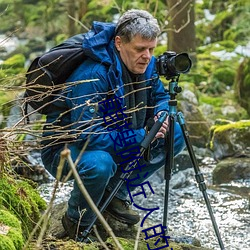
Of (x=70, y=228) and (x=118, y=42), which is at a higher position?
(x=118, y=42)

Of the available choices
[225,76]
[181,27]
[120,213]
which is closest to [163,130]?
[120,213]

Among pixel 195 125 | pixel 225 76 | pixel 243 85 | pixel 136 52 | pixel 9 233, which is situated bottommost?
pixel 225 76

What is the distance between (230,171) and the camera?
243 inches

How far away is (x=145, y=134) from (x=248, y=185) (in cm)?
294

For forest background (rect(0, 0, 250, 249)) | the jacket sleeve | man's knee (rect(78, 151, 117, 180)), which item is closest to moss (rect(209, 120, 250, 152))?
forest background (rect(0, 0, 250, 249))

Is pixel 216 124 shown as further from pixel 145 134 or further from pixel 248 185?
pixel 145 134

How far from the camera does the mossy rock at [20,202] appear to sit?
2945 millimetres

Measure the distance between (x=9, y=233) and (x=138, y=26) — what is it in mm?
1358

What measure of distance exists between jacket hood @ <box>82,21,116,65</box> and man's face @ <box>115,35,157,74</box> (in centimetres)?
6

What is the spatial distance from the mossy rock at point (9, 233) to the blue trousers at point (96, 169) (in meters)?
0.59

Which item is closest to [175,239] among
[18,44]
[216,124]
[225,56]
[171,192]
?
[171,192]

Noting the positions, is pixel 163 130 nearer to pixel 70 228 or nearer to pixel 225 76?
pixel 70 228

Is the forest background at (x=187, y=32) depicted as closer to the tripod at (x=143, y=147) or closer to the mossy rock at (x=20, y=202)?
the mossy rock at (x=20, y=202)

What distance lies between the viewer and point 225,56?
1173 centimetres
